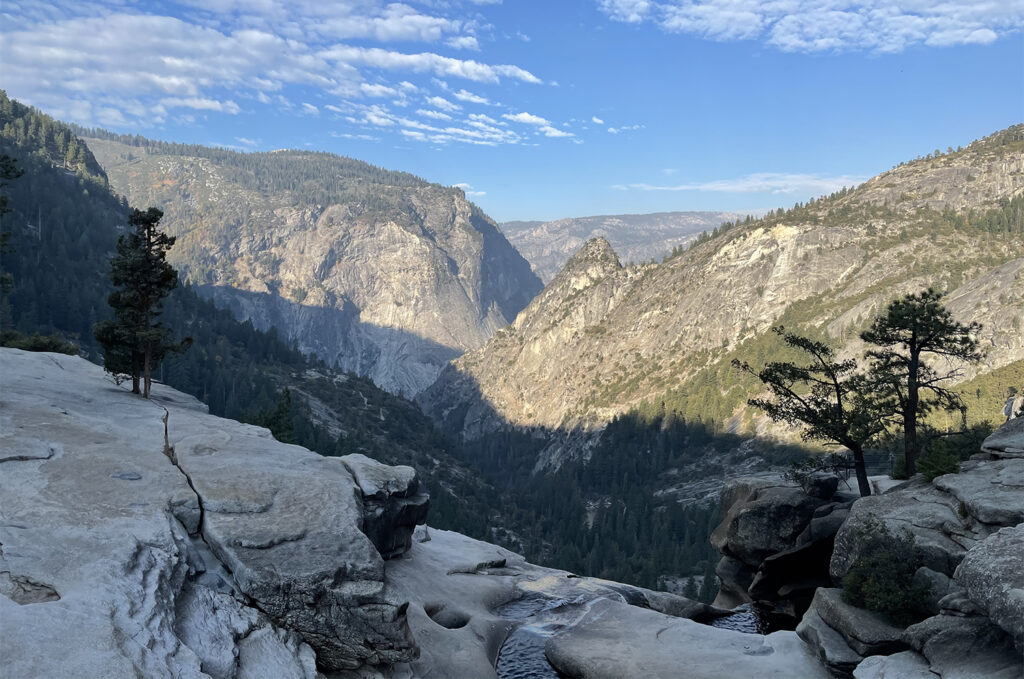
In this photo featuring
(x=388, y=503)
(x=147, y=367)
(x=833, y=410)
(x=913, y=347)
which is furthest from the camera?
(x=147, y=367)

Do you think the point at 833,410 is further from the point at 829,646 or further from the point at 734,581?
the point at 734,581

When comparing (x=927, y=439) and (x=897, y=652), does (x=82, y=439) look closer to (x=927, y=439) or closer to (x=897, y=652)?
(x=897, y=652)

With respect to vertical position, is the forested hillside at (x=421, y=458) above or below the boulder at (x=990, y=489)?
below

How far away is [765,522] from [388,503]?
2955cm

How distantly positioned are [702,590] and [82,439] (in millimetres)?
83352

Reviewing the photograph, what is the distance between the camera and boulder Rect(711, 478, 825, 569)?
49.5 metres

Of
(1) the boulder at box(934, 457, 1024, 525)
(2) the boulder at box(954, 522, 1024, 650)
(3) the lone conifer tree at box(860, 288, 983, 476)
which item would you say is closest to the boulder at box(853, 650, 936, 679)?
(2) the boulder at box(954, 522, 1024, 650)

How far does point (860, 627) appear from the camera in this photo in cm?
3219

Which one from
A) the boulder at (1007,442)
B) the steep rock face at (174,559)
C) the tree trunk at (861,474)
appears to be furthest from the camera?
the tree trunk at (861,474)

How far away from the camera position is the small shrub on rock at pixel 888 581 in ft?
103

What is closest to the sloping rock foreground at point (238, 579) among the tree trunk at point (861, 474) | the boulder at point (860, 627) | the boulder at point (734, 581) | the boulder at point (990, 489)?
the boulder at point (860, 627)

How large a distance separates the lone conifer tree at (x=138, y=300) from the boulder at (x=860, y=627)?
151 feet

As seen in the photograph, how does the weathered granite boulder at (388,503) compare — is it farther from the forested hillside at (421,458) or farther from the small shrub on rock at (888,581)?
the forested hillside at (421,458)

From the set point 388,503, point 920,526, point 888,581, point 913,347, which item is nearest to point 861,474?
point 913,347
